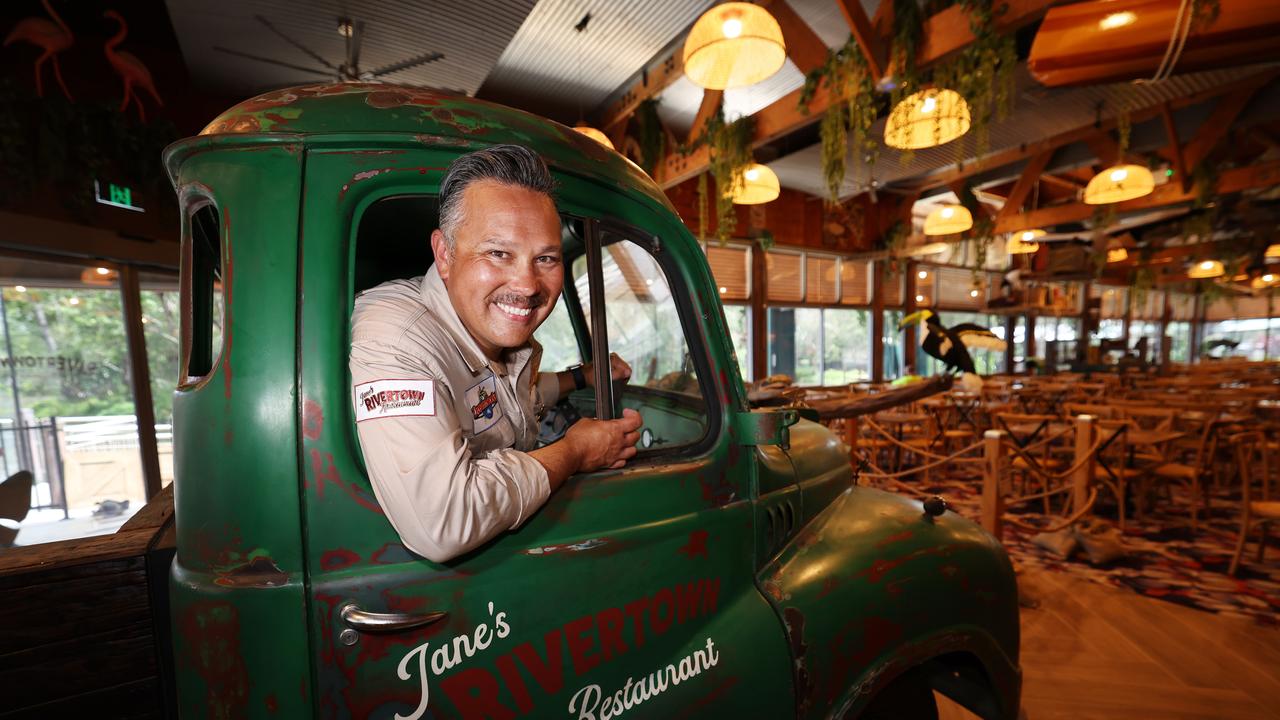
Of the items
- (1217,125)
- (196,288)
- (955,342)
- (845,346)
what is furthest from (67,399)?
(1217,125)

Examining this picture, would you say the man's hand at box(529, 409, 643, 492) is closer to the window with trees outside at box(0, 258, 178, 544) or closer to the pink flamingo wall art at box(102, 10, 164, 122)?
the window with trees outside at box(0, 258, 178, 544)

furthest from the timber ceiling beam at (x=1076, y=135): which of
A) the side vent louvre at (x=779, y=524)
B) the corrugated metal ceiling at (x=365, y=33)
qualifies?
the side vent louvre at (x=779, y=524)

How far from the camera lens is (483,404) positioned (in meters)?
1.13

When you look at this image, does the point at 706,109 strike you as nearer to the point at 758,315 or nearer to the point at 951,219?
the point at 951,219

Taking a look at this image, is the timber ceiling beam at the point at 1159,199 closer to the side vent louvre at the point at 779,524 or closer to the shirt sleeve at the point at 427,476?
the side vent louvre at the point at 779,524

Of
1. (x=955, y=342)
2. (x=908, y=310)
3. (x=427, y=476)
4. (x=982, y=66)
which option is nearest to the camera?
(x=427, y=476)

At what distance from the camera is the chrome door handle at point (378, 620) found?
84 cm

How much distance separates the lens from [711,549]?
48.3 inches

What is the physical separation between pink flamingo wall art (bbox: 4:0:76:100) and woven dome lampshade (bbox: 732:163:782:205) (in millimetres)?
5714

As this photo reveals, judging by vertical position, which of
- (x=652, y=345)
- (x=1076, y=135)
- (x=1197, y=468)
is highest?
(x=1076, y=135)

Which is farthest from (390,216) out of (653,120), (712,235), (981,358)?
(981,358)

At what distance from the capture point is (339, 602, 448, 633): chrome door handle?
0.84 meters

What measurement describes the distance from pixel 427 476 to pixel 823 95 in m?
5.41

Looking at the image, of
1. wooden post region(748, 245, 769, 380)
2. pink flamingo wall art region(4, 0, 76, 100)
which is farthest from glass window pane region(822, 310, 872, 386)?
pink flamingo wall art region(4, 0, 76, 100)
